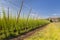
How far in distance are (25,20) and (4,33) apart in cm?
741

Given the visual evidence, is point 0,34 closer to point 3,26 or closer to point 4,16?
point 3,26

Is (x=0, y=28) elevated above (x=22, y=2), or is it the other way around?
(x=22, y=2)

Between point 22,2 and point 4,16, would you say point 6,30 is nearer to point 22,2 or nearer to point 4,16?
point 4,16

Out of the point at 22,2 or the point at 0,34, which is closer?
the point at 0,34

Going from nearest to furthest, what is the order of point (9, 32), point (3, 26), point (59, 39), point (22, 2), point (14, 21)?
point (59, 39), point (3, 26), point (9, 32), point (22, 2), point (14, 21)

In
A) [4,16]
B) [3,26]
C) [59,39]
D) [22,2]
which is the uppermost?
[22,2]

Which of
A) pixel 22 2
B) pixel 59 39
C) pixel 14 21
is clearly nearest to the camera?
pixel 59 39

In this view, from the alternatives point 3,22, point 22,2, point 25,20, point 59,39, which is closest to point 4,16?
point 3,22

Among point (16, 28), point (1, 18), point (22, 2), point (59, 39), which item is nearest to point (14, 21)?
point (16, 28)

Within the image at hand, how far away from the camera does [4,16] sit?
8.96 meters

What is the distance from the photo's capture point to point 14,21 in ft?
38.9

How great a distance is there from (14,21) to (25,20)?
4.67 m

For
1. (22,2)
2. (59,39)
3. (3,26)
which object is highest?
(22,2)

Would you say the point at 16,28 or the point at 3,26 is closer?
the point at 3,26
